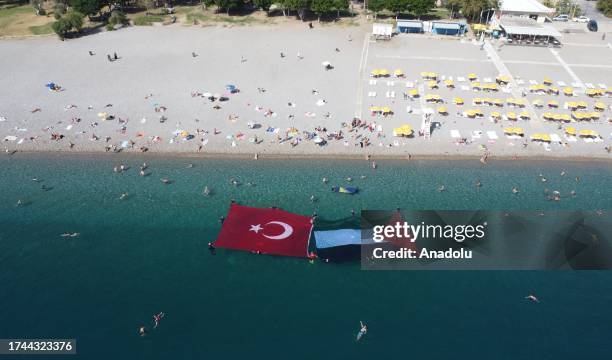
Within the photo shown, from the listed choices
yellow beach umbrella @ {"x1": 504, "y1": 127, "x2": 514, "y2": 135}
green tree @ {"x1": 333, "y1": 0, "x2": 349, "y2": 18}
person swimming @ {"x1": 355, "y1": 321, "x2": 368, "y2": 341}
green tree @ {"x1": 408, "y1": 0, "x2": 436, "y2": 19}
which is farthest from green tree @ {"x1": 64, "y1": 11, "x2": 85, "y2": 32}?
person swimming @ {"x1": 355, "y1": 321, "x2": 368, "y2": 341}

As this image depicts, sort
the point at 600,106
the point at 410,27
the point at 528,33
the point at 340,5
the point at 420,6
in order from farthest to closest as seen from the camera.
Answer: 1. the point at 340,5
2. the point at 420,6
3. the point at 410,27
4. the point at 528,33
5. the point at 600,106

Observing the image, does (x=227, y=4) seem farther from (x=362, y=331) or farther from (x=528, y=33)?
(x=362, y=331)

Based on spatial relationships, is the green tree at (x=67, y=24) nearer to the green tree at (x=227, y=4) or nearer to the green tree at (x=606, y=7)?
the green tree at (x=227, y=4)

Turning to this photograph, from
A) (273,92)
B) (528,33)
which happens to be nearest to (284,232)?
(273,92)

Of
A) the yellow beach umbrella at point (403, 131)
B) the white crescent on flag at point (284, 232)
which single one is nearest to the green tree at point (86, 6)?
the yellow beach umbrella at point (403, 131)

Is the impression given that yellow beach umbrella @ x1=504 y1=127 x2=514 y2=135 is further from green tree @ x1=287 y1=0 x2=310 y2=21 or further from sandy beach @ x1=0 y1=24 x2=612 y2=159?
green tree @ x1=287 y1=0 x2=310 y2=21

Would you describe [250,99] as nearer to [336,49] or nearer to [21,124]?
[336,49]
